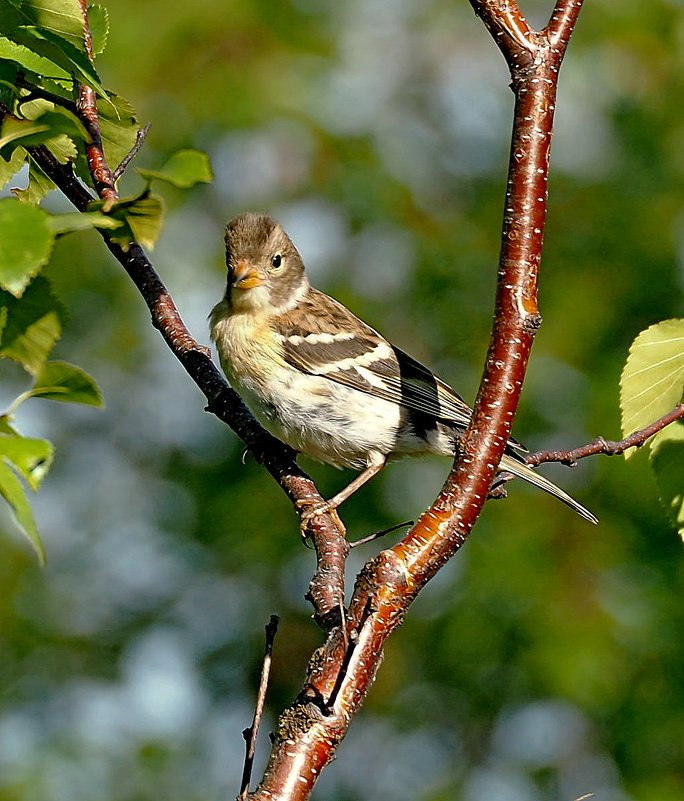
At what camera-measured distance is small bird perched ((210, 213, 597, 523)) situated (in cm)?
562

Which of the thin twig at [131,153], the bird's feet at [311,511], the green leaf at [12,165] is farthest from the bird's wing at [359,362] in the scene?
the green leaf at [12,165]

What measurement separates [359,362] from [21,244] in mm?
4173

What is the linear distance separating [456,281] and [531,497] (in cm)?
188

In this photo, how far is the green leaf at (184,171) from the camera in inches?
82.7

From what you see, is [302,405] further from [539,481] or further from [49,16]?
[49,16]

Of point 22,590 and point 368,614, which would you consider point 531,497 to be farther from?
point 368,614

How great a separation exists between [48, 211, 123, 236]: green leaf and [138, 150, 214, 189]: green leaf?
0.15 metres

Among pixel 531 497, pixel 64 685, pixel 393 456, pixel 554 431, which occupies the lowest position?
pixel 64 685

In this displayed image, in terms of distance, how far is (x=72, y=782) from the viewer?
31.8ft

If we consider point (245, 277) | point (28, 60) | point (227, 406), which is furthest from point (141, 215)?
point (245, 277)

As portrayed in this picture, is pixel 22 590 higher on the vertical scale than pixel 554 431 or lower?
lower

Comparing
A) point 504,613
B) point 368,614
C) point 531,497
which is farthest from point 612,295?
point 368,614

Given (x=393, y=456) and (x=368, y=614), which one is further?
(x=393, y=456)

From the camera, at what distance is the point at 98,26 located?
357 centimetres
